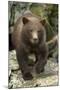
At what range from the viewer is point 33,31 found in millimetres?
1512

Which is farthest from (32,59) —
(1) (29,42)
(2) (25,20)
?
(2) (25,20)

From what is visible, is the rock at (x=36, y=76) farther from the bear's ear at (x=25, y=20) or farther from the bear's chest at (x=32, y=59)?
the bear's ear at (x=25, y=20)

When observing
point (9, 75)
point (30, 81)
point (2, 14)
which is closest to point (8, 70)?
point (9, 75)

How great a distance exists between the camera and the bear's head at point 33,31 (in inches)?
59.2

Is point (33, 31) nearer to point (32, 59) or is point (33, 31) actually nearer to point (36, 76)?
point (32, 59)

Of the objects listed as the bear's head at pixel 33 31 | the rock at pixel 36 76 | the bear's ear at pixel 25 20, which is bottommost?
the rock at pixel 36 76

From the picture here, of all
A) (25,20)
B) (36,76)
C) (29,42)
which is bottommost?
(36,76)

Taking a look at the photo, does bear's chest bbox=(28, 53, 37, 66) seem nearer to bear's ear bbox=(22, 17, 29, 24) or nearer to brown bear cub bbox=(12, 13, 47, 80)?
brown bear cub bbox=(12, 13, 47, 80)

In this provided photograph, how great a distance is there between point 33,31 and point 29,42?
0.09m

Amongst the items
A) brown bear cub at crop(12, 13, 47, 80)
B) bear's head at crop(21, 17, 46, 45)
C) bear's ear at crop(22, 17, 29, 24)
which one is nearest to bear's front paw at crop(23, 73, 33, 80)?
brown bear cub at crop(12, 13, 47, 80)

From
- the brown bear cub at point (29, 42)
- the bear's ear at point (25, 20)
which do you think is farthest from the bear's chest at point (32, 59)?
the bear's ear at point (25, 20)

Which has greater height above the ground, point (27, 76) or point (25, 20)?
point (25, 20)

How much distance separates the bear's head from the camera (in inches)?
59.2

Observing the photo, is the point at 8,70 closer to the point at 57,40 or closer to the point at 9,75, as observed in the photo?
the point at 9,75
